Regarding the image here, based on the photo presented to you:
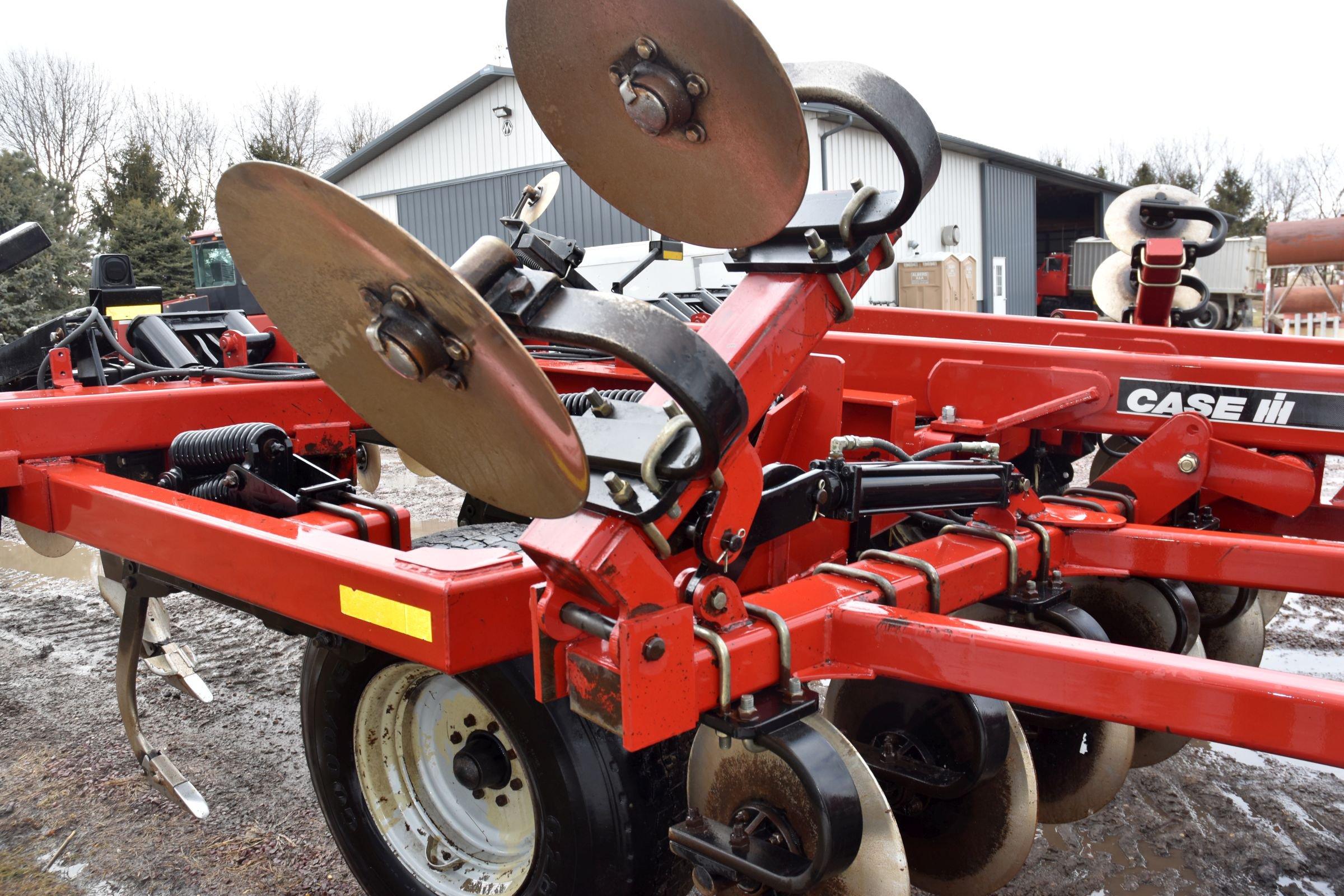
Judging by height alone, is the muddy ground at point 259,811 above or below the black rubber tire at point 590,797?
below

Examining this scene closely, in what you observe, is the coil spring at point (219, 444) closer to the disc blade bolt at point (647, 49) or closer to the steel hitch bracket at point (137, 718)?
the steel hitch bracket at point (137, 718)

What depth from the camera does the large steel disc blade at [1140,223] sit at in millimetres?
4777

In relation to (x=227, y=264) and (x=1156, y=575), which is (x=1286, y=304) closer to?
(x=227, y=264)

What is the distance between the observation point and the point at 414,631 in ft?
6.23

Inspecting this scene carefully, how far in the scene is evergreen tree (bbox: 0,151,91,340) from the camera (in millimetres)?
20125

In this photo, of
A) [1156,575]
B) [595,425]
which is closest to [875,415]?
[1156,575]

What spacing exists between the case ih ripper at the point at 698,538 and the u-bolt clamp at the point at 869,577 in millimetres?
14

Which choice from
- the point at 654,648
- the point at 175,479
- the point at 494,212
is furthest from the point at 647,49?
the point at 494,212

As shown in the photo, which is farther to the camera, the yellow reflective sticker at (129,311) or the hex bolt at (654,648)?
the yellow reflective sticker at (129,311)

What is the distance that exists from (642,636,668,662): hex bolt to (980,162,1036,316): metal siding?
21994mm

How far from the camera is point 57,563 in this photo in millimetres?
6109

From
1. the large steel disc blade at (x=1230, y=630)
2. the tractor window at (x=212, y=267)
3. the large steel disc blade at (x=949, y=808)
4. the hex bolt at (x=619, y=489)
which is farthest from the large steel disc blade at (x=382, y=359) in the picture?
the tractor window at (x=212, y=267)

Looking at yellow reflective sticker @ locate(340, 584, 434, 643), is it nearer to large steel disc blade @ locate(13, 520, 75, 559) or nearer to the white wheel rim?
the white wheel rim

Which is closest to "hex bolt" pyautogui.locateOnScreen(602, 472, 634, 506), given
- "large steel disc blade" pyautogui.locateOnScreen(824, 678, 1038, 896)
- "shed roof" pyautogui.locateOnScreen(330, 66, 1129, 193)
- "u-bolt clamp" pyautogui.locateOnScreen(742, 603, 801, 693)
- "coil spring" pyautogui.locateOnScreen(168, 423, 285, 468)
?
"u-bolt clamp" pyautogui.locateOnScreen(742, 603, 801, 693)
